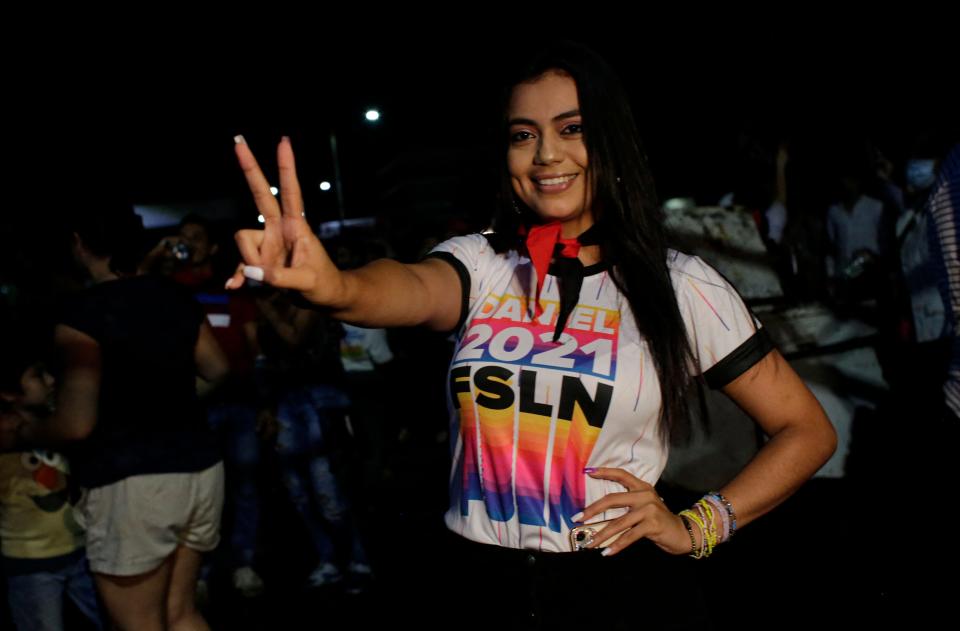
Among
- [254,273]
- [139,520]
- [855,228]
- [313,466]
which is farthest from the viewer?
[855,228]

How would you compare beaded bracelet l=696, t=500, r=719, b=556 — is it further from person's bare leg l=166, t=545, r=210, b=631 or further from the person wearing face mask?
person's bare leg l=166, t=545, r=210, b=631

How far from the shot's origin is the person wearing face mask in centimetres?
168

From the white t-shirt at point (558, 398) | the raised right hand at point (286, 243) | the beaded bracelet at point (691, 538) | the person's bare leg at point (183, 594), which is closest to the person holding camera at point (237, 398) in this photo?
the person's bare leg at point (183, 594)

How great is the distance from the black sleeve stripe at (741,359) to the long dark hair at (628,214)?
3.5 inches

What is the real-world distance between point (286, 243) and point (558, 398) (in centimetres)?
74

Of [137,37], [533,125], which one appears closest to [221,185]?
[137,37]

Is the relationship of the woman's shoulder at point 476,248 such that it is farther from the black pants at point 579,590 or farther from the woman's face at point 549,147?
the black pants at point 579,590

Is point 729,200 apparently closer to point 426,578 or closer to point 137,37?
point 426,578

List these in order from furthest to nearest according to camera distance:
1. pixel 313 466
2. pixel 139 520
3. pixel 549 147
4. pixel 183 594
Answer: pixel 313 466, pixel 183 594, pixel 139 520, pixel 549 147

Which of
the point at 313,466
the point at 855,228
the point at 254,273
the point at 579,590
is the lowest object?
the point at 313,466

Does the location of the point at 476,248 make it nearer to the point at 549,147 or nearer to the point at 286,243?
the point at 549,147

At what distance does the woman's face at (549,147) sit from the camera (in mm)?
1909

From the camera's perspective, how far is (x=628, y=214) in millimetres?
1937

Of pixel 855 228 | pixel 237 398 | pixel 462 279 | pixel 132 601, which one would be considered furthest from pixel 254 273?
pixel 855 228
